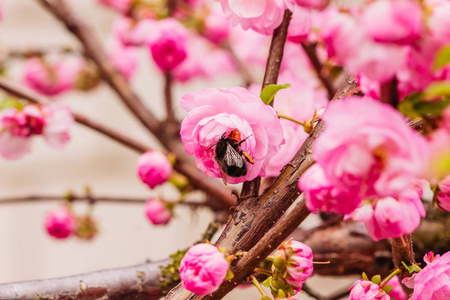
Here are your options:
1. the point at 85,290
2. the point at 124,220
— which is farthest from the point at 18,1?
the point at 85,290

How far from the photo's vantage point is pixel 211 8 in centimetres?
90

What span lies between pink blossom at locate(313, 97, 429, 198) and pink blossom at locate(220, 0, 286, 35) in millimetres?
160

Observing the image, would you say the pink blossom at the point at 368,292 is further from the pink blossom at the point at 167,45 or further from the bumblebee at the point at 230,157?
the pink blossom at the point at 167,45

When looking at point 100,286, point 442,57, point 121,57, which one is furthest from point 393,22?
point 121,57

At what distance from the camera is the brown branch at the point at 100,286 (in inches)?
16.6

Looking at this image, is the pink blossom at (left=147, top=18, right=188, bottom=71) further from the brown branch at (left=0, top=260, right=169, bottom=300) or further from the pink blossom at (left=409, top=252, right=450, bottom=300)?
the pink blossom at (left=409, top=252, right=450, bottom=300)

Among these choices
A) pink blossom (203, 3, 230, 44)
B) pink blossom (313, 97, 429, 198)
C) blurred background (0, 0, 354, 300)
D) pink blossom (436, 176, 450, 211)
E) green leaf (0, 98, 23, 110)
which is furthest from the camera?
blurred background (0, 0, 354, 300)

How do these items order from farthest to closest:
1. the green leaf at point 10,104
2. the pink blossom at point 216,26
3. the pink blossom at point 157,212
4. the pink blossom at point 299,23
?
the pink blossom at point 216,26 < the pink blossom at point 157,212 < the green leaf at point 10,104 < the pink blossom at point 299,23

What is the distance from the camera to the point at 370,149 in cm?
20

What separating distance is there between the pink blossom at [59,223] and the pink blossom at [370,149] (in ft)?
2.16

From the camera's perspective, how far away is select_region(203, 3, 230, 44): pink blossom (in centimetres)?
84

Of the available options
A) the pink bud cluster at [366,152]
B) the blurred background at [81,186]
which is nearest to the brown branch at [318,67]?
the pink bud cluster at [366,152]

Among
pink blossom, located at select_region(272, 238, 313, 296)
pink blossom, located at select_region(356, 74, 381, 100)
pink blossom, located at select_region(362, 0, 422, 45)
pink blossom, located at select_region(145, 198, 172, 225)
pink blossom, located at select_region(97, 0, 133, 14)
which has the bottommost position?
pink blossom, located at select_region(145, 198, 172, 225)

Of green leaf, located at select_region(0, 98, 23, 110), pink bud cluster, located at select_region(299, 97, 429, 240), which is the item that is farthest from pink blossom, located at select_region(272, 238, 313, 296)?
green leaf, located at select_region(0, 98, 23, 110)
